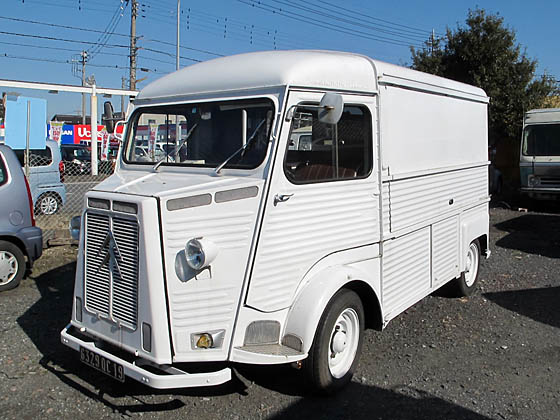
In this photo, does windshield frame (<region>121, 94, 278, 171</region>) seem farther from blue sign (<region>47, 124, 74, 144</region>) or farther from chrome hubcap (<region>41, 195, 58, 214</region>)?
blue sign (<region>47, 124, 74, 144</region>)

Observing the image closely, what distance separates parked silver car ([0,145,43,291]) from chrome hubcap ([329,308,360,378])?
14.3 feet

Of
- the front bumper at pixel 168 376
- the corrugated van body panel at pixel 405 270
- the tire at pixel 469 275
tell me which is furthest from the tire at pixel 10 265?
the tire at pixel 469 275

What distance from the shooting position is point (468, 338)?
5.25 metres

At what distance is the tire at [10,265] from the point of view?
21.4 feet

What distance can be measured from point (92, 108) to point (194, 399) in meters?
15.2

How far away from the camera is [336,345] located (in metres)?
4.07

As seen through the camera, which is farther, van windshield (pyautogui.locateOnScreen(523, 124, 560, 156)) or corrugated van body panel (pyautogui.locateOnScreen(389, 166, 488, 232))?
van windshield (pyautogui.locateOnScreen(523, 124, 560, 156))

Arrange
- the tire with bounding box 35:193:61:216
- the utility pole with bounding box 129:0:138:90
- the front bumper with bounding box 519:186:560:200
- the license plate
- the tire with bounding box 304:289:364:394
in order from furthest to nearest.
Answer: the utility pole with bounding box 129:0:138:90
the front bumper with bounding box 519:186:560:200
the tire with bounding box 35:193:61:216
the tire with bounding box 304:289:364:394
the license plate

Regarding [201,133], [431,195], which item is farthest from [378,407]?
[201,133]

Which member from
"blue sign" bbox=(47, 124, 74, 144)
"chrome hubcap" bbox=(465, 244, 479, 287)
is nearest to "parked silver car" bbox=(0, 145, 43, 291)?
"chrome hubcap" bbox=(465, 244, 479, 287)

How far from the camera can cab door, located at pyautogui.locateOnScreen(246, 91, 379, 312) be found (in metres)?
3.62

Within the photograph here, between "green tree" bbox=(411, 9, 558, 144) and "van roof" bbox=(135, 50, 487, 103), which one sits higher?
"green tree" bbox=(411, 9, 558, 144)

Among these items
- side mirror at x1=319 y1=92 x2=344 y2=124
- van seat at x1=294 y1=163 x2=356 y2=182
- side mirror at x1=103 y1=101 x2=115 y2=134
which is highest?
side mirror at x1=103 y1=101 x2=115 y2=134

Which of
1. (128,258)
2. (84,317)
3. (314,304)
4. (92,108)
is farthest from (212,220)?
(92,108)
